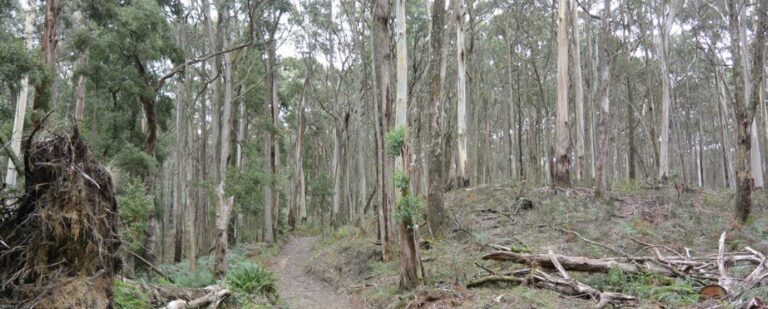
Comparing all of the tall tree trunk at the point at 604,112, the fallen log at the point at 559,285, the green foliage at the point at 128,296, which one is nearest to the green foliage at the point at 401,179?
the fallen log at the point at 559,285

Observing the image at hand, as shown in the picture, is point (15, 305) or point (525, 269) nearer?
point (15, 305)

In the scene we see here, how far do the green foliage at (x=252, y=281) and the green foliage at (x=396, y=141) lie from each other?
162 inches

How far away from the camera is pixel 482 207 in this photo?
13.9 m

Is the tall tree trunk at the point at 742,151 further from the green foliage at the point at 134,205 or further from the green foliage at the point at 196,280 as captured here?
the green foliage at the point at 134,205

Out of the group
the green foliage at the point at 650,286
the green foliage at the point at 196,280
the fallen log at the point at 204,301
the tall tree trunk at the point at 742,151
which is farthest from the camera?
the tall tree trunk at the point at 742,151

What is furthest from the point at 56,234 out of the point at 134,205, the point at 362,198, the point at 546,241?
the point at 362,198

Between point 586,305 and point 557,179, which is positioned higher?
point 557,179

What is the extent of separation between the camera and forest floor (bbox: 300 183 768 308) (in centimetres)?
670

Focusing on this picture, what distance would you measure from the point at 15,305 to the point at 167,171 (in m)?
36.6

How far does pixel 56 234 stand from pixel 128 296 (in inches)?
53.5

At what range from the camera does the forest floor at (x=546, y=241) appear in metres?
6.70

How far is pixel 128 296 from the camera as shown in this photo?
20.2 feet

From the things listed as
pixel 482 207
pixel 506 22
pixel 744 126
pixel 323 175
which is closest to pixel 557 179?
pixel 482 207

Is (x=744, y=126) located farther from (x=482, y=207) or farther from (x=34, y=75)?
(x=34, y=75)
